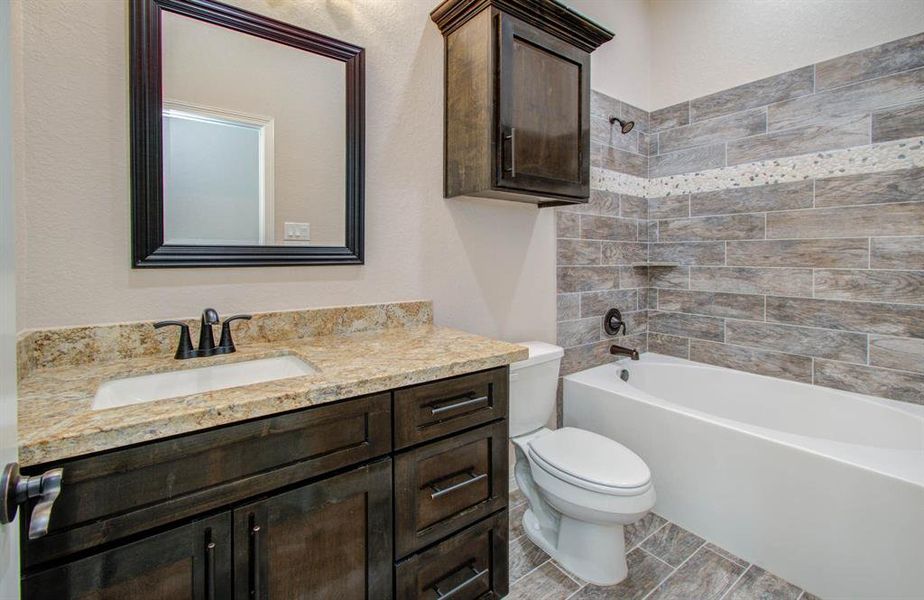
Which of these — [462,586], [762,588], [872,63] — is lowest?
[762,588]

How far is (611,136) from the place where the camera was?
103 inches

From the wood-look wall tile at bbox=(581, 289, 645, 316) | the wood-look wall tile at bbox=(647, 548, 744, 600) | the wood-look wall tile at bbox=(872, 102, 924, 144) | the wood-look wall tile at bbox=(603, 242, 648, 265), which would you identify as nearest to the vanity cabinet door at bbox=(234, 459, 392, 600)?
the wood-look wall tile at bbox=(647, 548, 744, 600)

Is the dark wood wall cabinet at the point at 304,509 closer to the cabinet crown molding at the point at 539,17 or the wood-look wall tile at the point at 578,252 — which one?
the wood-look wall tile at the point at 578,252

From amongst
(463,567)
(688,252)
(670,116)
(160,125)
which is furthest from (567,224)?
(160,125)

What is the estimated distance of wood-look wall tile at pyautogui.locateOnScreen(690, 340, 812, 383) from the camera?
7.46 ft

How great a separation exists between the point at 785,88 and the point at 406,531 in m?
2.78

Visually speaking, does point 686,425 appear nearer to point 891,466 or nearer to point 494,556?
point 891,466

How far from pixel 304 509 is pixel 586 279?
198 cm

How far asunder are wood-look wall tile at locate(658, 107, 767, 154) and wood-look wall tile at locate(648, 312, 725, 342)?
955 millimetres

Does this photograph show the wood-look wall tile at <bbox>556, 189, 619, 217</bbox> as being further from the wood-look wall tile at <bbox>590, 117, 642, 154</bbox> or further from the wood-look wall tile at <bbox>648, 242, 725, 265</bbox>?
the wood-look wall tile at <bbox>648, 242, 725, 265</bbox>

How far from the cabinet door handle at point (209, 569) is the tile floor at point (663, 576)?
109 centimetres

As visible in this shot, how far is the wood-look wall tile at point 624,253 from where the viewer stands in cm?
262

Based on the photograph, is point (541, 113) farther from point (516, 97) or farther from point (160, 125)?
point (160, 125)

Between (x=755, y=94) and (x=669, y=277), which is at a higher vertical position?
(x=755, y=94)
